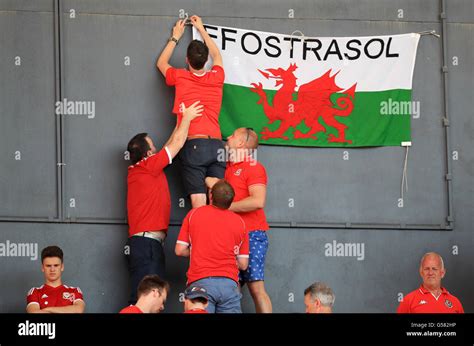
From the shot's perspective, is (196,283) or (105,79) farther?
(105,79)

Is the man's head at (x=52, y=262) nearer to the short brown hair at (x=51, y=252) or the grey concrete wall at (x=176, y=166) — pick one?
the short brown hair at (x=51, y=252)

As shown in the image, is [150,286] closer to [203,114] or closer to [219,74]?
[203,114]

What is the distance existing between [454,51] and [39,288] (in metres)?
4.90

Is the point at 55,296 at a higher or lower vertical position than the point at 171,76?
lower

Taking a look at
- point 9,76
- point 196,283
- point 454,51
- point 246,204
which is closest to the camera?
point 196,283

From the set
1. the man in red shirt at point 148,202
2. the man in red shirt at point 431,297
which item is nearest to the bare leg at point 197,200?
the man in red shirt at point 148,202

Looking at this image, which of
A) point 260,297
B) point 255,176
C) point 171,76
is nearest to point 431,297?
point 260,297

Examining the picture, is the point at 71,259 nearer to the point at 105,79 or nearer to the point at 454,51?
the point at 105,79

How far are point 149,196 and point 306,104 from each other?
196 centimetres

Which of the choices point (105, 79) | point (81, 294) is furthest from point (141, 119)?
point (81, 294)

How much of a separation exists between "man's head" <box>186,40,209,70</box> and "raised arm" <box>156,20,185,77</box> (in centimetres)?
38

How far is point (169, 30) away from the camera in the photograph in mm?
11914

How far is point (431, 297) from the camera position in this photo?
10586 mm
